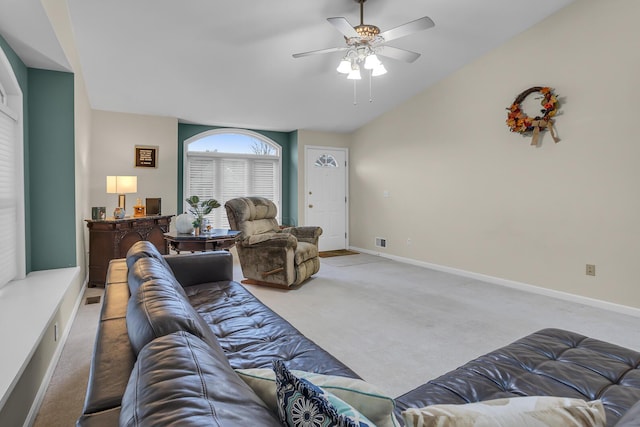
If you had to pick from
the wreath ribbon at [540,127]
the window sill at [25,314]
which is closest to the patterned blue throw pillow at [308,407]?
the window sill at [25,314]

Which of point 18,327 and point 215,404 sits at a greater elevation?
point 215,404

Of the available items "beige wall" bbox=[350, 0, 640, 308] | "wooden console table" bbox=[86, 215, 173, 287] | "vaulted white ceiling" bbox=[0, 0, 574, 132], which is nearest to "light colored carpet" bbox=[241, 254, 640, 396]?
"beige wall" bbox=[350, 0, 640, 308]

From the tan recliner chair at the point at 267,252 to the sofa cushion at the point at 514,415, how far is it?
3.31 meters

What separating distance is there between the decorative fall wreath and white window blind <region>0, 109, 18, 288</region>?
472 centimetres

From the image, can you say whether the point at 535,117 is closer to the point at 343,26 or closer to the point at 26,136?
the point at 343,26

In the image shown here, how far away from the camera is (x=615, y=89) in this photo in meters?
3.32

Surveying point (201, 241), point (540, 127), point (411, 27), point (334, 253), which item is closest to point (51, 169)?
point (201, 241)

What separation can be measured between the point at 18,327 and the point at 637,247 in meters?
4.68

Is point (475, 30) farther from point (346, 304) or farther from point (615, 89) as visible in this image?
point (346, 304)

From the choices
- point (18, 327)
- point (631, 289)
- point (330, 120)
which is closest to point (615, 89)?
point (631, 289)

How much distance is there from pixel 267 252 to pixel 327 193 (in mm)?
3102

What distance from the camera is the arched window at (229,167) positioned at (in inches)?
239

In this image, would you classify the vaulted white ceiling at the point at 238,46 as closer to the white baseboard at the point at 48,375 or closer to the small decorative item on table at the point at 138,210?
the small decorative item on table at the point at 138,210

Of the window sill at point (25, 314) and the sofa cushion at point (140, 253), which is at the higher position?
the sofa cushion at point (140, 253)
